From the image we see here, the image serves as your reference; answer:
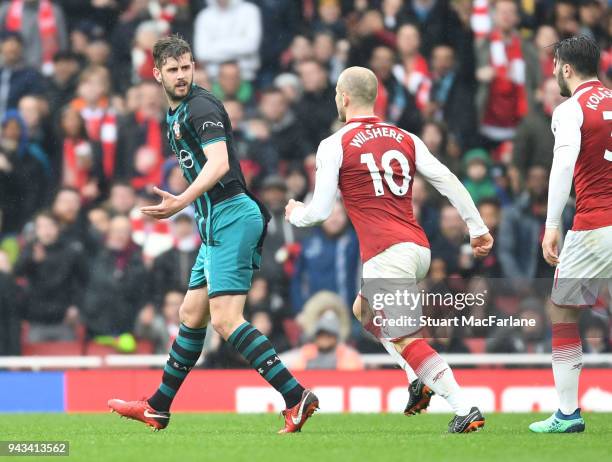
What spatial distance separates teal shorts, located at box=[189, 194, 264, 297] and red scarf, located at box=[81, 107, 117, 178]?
596 cm

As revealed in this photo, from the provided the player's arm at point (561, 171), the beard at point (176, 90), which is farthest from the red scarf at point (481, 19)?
the beard at point (176, 90)

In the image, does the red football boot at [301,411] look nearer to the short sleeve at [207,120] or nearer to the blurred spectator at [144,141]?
the short sleeve at [207,120]

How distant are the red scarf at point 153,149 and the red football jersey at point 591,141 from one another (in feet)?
21.6

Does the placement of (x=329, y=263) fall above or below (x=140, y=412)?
above

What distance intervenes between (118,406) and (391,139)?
2331 millimetres

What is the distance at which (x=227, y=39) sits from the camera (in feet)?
46.7

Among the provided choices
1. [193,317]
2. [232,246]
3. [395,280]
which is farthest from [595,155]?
[193,317]

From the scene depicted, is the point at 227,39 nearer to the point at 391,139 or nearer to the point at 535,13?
the point at 535,13

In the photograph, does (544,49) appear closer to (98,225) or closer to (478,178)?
(478,178)

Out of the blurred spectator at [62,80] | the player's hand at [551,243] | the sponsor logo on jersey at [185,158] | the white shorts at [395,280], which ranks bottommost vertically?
the white shorts at [395,280]

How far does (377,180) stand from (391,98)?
6282mm

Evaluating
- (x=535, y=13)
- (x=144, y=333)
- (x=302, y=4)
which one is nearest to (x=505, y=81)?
(x=535, y=13)

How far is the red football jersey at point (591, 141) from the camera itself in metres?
7.45

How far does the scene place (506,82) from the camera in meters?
13.6
